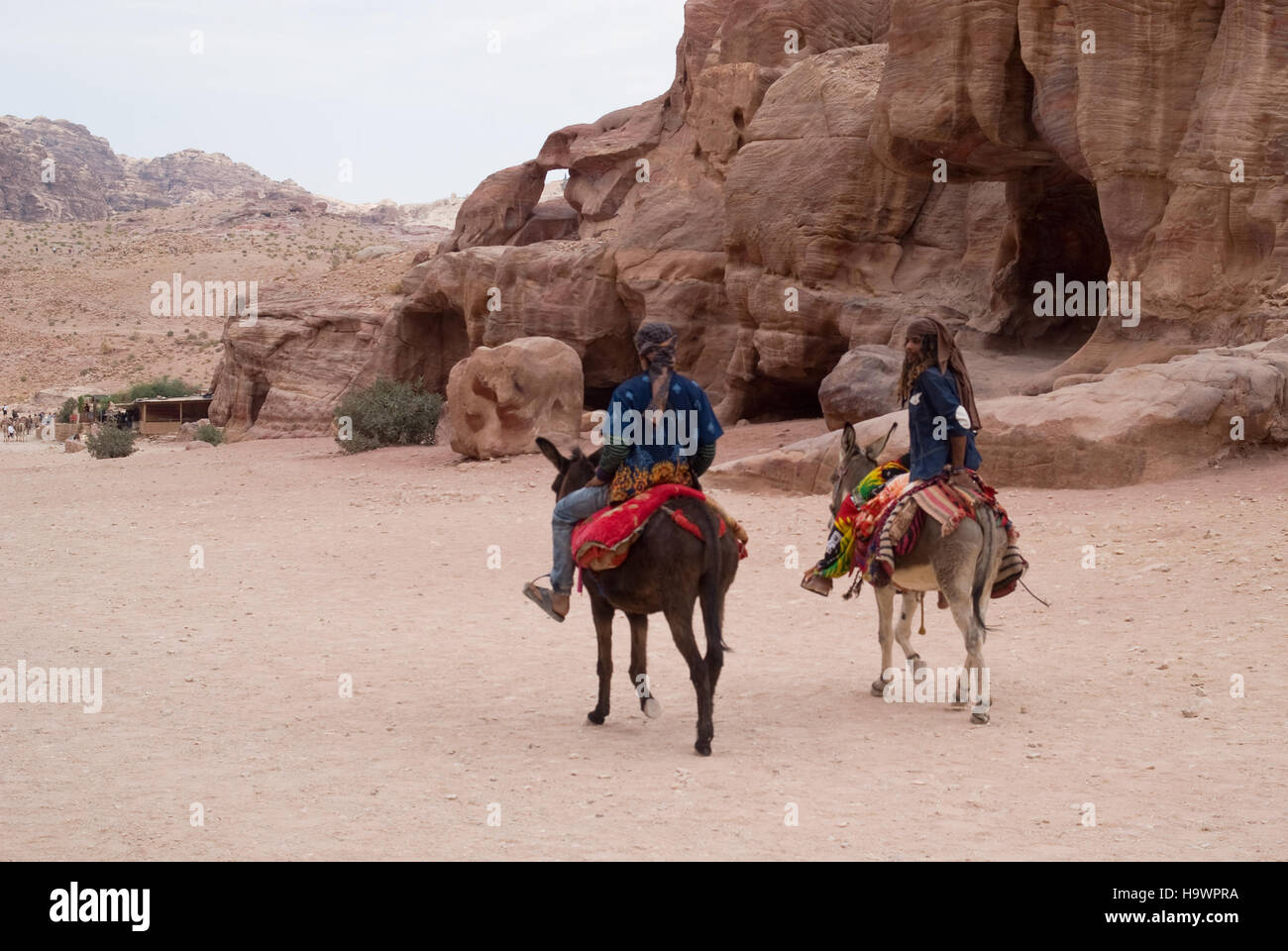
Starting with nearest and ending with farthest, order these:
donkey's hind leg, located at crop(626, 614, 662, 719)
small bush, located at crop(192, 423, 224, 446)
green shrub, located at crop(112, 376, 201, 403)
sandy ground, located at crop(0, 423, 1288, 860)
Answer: sandy ground, located at crop(0, 423, 1288, 860)
donkey's hind leg, located at crop(626, 614, 662, 719)
small bush, located at crop(192, 423, 224, 446)
green shrub, located at crop(112, 376, 201, 403)

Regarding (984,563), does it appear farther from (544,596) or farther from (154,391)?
(154,391)

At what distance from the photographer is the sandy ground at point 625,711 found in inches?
213

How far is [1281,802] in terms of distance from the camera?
562 cm

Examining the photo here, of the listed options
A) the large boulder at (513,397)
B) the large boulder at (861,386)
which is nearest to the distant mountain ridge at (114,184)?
the large boulder at (513,397)

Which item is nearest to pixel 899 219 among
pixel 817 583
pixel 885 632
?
pixel 885 632

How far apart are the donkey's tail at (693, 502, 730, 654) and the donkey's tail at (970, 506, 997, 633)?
1.66 m

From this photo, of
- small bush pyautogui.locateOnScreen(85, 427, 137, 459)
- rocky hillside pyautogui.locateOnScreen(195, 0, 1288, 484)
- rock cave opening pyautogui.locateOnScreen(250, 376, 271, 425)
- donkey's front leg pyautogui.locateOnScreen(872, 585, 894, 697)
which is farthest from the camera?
rock cave opening pyautogui.locateOnScreen(250, 376, 271, 425)

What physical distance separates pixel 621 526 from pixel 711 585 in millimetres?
570

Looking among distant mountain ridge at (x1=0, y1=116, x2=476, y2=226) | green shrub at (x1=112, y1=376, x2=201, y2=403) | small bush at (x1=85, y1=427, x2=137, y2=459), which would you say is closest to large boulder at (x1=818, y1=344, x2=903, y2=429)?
small bush at (x1=85, y1=427, x2=137, y2=459)

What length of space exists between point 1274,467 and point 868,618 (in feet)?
20.1

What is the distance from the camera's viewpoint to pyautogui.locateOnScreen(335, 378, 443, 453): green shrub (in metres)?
28.5

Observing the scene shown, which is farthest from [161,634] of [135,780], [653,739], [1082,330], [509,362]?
[1082,330]

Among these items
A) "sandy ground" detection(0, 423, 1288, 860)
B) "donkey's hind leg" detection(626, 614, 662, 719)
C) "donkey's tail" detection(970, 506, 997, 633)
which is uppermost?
"donkey's tail" detection(970, 506, 997, 633)

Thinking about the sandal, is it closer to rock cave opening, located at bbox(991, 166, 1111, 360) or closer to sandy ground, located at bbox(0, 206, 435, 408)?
rock cave opening, located at bbox(991, 166, 1111, 360)
